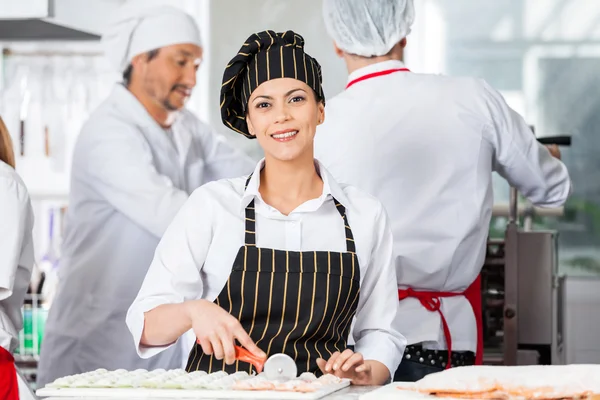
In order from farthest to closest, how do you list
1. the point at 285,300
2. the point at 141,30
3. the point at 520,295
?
1. the point at 141,30
2. the point at 520,295
3. the point at 285,300

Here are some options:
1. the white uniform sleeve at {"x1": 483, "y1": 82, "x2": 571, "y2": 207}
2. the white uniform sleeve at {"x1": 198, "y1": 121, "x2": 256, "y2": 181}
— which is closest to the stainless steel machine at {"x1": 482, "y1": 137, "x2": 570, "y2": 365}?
the white uniform sleeve at {"x1": 483, "y1": 82, "x2": 571, "y2": 207}

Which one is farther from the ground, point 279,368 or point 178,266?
point 178,266

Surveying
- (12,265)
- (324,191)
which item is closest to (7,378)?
(12,265)

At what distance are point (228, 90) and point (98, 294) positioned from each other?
1.60 meters

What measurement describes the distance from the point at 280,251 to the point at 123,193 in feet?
5.07

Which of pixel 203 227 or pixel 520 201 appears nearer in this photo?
pixel 203 227

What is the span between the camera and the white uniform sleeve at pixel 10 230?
88.6 inches

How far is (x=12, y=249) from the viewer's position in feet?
7.40

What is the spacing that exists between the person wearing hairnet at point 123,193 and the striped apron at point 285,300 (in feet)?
4.78

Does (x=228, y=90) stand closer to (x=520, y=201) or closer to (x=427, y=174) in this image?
(x=427, y=174)

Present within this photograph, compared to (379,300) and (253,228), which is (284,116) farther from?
(379,300)

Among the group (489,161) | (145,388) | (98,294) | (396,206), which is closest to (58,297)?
(98,294)

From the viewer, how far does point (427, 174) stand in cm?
250

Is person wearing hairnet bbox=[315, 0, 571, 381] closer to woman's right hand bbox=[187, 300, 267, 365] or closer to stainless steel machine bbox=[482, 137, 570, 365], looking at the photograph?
stainless steel machine bbox=[482, 137, 570, 365]
